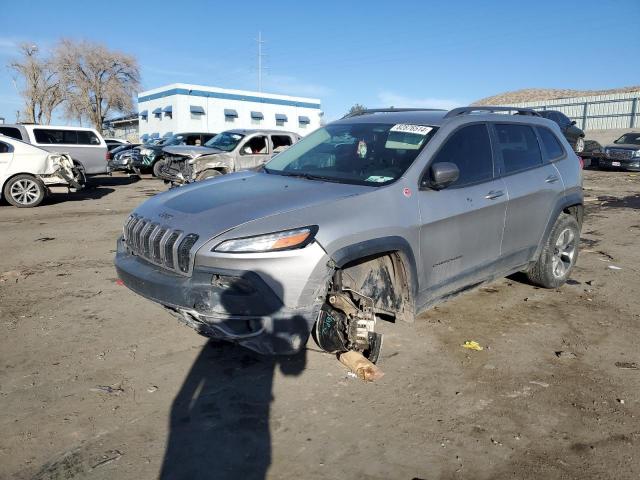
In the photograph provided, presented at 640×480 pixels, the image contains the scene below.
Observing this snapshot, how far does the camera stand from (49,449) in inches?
100.0

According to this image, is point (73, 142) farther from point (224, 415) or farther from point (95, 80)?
point (95, 80)

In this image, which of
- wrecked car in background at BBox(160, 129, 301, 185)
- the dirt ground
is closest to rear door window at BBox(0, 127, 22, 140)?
wrecked car in background at BBox(160, 129, 301, 185)

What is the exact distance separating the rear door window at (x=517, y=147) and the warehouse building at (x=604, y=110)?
3360 centimetres

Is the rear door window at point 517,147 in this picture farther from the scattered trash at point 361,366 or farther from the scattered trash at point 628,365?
the scattered trash at point 361,366

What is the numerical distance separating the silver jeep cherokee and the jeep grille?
0.01 metres

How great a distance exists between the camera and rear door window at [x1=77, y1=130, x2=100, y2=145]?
593 inches

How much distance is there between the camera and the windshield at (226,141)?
12.3m

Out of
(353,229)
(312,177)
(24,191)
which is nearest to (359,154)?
(312,177)

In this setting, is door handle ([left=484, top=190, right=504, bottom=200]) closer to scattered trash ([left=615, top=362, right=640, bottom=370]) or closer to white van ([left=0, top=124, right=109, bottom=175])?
scattered trash ([left=615, top=362, right=640, bottom=370])

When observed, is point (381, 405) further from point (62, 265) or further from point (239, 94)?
point (239, 94)

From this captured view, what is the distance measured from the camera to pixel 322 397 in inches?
121

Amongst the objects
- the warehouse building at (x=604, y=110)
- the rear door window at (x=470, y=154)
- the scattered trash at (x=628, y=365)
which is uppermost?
the warehouse building at (x=604, y=110)

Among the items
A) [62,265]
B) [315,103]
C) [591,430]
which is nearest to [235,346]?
[591,430]

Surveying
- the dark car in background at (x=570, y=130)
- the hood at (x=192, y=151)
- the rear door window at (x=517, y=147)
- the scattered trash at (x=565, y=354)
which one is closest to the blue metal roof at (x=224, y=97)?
the dark car in background at (x=570, y=130)
